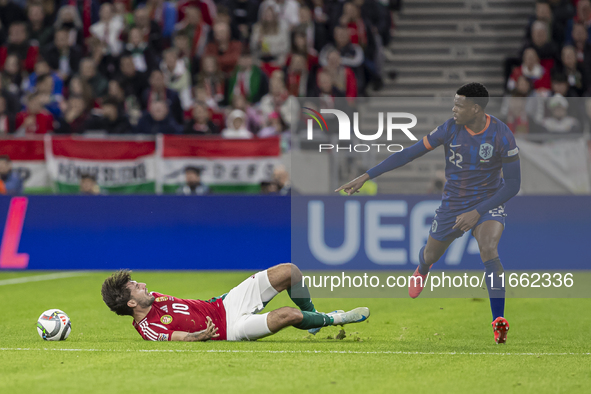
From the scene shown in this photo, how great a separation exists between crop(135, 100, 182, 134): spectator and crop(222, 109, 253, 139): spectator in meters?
0.96

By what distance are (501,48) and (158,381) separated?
14.5 m

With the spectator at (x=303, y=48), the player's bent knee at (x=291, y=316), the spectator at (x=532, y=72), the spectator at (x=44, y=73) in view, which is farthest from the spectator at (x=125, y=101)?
the player's bent knee at (x=291, y=316)

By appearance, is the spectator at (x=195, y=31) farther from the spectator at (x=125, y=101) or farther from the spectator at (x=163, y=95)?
the spectator at (x=125, y=101)

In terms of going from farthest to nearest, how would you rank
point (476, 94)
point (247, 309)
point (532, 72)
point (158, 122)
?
point (532, 72) → point (158, 122) → point (476, 94) → point (247, 309)

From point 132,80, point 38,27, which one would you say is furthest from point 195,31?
point 38,27

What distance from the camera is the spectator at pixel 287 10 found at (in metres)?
18.0

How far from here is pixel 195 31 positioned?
18.1m

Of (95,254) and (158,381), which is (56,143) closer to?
(95,254)

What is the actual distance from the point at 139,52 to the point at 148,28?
26.9 inches

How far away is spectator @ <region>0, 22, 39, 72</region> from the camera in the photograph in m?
18.8

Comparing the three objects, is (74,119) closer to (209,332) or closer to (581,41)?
(209,332)

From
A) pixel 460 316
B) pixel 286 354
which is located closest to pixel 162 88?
pixel 460 316

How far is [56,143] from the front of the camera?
1472 cm

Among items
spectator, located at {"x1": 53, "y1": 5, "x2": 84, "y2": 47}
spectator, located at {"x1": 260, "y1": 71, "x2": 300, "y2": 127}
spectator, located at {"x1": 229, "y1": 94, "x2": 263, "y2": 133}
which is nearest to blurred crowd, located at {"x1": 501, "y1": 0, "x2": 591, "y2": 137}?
spectator, located at {"x1": 260, "y1": 71, "x2": 300, "y2": 127}
